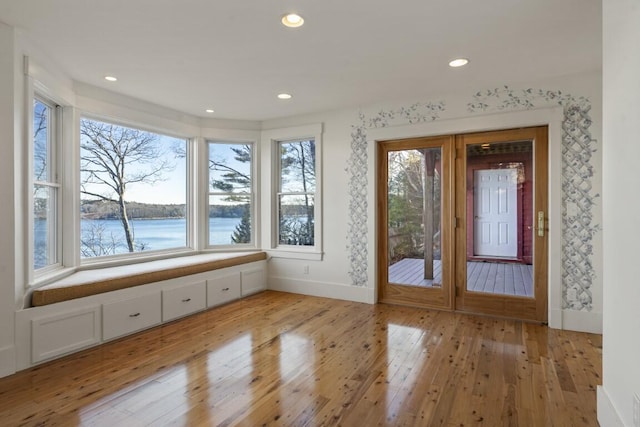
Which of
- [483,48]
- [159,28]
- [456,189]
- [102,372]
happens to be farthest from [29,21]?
[456,189]

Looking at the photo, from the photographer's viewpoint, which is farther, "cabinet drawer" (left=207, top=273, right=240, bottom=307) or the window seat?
"cabinet drawer" (left=207, top=273, right=240, bottom=307)

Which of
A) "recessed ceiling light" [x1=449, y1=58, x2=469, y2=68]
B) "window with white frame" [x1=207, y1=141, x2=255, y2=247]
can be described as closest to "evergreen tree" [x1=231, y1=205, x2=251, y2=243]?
"window with white frame" [x1=207, y1=141, x2=255, y2=247]

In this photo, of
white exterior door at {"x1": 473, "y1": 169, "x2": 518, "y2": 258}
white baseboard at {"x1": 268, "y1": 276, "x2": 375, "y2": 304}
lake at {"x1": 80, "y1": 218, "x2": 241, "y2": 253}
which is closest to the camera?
white exterior door at {"x1": 473, "y1": 169, "x2": 518, "y2": 258}

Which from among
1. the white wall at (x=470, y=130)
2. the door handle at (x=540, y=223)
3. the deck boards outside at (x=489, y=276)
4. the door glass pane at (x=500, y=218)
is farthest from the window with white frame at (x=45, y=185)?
the door handle at (x=540, y=223)

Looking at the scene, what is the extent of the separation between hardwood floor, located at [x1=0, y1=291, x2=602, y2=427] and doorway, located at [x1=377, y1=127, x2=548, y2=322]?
1.42ft

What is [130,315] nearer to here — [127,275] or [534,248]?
[127,275]

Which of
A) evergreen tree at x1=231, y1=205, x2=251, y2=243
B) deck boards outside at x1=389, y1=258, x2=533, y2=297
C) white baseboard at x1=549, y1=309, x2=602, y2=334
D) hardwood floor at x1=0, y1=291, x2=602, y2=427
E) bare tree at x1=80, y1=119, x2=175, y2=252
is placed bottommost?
hardwood floor at x1=0, y1=291, x2=602, y2=427

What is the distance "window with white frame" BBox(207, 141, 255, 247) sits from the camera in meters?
5.09

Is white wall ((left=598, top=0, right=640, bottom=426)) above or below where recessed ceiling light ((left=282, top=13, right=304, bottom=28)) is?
below

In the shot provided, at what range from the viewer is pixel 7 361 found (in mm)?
2543

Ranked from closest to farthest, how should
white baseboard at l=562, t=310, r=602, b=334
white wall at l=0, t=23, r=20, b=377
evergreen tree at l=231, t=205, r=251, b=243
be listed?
white wall at l=0, t=23, r=20, b=377 → white baseboard at l=562, t=310, r=602, b=334 → evergreen tree at l=231, t=205, r=251, b=243

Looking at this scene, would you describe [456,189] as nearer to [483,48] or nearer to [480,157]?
[480,157]

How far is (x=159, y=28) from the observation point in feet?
8.27

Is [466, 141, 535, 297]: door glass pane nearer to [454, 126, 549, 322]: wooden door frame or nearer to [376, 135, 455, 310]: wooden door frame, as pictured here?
[454, 126, 549, 322]: wooden door frame
